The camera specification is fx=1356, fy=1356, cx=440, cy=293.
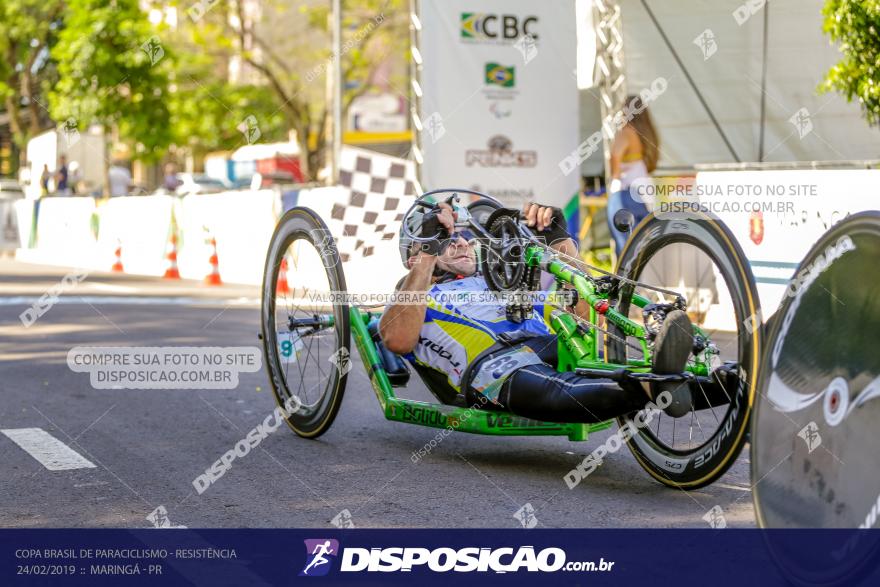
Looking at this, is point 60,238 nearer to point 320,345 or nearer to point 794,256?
point 794,256

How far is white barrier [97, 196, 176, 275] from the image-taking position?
20.4m

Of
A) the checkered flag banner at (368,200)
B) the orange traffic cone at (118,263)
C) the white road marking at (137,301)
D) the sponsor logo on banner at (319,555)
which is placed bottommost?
the orange traffic cone at (118,263)

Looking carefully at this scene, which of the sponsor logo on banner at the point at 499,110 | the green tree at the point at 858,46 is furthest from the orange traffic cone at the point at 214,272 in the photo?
the green tree at the point at 858,46

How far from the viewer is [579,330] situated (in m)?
5.31

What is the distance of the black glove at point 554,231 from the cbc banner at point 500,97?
27.9 ft

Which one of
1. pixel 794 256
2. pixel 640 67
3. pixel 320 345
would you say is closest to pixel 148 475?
pixel 320 345

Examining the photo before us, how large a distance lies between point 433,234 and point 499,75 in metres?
9.51

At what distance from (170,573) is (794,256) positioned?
7279 mm

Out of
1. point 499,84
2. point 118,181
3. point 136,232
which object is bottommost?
point 136,232

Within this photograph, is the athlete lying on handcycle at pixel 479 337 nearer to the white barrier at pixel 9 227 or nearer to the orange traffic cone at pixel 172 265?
the orange traffic cone at pixel 172 265

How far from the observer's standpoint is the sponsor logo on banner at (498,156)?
14742 millimetres

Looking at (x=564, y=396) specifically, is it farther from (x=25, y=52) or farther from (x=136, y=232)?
(x=25, y=52)

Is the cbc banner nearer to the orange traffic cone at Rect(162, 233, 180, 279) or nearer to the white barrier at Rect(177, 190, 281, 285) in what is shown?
the white barrier at Rect(177, 190, 281, 285)

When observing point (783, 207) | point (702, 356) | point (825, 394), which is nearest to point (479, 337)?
point (702, 356)
